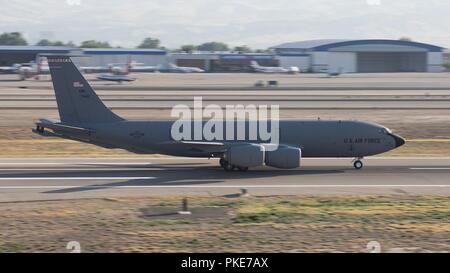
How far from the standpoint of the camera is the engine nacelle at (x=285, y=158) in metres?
34.0

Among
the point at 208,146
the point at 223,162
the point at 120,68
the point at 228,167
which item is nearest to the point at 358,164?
the point at 228,167

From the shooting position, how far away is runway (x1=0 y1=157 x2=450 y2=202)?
29.7 metres

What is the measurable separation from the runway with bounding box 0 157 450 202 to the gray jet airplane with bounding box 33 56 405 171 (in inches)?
41.3

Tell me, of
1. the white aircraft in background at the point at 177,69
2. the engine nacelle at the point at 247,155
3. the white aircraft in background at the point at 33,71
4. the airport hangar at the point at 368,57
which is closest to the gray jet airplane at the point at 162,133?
the engine nacelle at the point at 247,155

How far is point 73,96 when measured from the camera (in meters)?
36.0

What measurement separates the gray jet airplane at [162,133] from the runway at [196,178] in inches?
41.3

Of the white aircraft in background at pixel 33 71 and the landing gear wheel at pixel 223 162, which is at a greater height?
the white aircraft in background at pixel 33 71

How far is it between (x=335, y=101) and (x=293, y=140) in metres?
42.7

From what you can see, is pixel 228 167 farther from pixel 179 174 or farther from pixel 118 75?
pixel 118 75

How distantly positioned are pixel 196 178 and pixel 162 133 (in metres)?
3.65

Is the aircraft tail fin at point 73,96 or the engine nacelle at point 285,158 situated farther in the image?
the aircraft tail fin at point 73,96

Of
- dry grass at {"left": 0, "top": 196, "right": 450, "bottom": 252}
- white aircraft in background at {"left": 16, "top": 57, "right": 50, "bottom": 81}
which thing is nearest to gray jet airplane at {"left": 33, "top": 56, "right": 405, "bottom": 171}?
dry grass at {"left": 0, "top": 196, "right": 450, "bottom": 252}

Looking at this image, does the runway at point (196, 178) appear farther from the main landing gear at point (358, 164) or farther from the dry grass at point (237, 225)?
the dry grass at point (237, 225)
